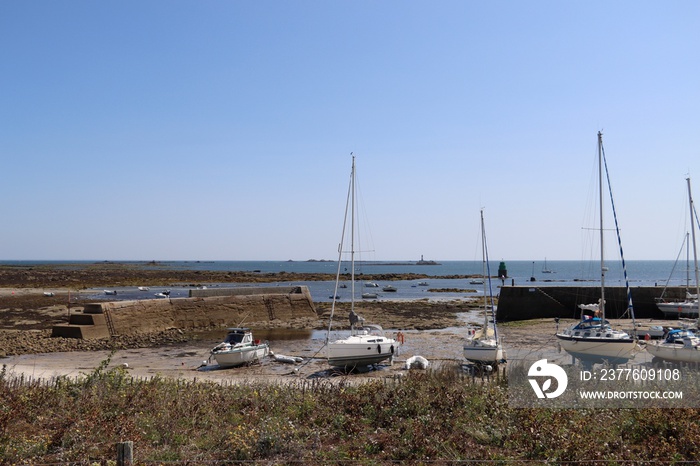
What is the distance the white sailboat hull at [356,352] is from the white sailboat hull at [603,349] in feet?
23.5

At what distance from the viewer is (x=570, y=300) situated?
137ft

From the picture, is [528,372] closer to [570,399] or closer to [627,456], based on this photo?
[570,399]

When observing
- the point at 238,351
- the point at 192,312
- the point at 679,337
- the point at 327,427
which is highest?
the point at 679,337

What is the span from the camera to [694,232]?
28781 mm

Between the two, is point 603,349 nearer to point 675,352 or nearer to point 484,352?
point 675,352

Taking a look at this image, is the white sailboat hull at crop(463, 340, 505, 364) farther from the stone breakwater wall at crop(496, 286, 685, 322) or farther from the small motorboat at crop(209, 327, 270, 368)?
the stone breakwater wall at crop(496, 286, 685, 322)

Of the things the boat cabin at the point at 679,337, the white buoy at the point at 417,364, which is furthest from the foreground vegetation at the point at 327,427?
the boat cabin at the point at 679,337

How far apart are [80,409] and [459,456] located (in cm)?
721

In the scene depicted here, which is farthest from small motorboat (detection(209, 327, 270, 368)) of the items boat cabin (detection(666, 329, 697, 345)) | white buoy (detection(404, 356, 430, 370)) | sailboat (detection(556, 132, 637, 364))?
boat cabin (detection(666, 329, 697, 345))

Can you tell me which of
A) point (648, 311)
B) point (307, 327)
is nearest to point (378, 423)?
point (307, 327)

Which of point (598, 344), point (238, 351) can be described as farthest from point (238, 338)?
point (598, 344)

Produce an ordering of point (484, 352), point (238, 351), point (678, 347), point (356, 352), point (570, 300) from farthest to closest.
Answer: point (570, 300) < point (238, 351) < point (356, 352) < point (484, 352) < point (678, 347)

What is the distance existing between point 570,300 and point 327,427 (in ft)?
117

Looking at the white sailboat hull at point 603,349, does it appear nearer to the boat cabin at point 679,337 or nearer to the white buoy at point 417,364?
the boat cabin at point 679,337
